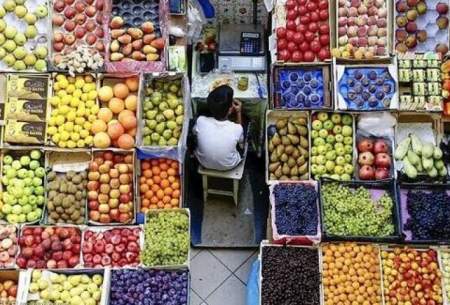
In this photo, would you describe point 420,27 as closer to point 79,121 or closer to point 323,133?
point 323,133

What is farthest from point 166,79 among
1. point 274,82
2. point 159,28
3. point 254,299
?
point 254,299

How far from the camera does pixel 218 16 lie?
5707 mm

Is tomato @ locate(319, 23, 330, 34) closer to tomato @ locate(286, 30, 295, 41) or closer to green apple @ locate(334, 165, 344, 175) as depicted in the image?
tomato @ locate(286, 30, 295, 41)

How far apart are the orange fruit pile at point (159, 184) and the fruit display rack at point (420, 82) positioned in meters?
1.73

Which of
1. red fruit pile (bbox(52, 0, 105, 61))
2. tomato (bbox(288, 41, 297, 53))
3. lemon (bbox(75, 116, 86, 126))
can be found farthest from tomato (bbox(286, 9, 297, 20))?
lemon (bbox(75, 116, 86, 126))

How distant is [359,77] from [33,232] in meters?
2.58

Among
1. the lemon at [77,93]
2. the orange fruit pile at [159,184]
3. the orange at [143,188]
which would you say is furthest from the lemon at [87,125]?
the orange at [143,188]

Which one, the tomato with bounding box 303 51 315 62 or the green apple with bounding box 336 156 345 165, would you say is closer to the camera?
the green apple with bounding box 336 156 345 165

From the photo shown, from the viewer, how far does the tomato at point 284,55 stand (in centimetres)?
515

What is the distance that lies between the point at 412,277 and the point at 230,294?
4.42 ft

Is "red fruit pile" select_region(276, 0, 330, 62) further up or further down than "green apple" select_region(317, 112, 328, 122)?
further up

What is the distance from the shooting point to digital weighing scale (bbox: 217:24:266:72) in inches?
215

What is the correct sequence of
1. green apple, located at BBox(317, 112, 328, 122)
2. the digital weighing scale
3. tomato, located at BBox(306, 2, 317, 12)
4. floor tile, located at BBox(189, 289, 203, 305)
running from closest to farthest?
green apple, located at BBox(317, 112, 328, 122), floor tile, located at BBox(189, 289, 203, 305), tomato, located at BBox(306, 2, 317, 12), the digital weighing scale

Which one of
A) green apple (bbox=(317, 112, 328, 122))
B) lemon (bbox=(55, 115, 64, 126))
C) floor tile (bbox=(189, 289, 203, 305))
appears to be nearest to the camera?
lemon (bbox=(55, 115, 64, 126))
